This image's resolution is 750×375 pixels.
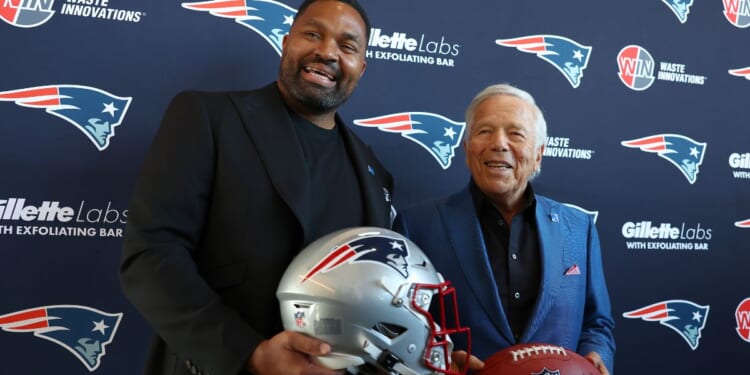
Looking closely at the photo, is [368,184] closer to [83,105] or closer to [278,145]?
[278,145]

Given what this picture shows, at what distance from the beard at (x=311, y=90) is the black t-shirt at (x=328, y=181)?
64 mm

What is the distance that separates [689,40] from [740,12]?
0.97 feet

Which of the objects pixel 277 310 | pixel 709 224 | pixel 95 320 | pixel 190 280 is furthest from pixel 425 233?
pixel 709 224

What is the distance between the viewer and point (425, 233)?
1.81 m

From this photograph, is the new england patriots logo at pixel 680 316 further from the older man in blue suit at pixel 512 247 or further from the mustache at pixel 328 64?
the mustache at pixel 328 64

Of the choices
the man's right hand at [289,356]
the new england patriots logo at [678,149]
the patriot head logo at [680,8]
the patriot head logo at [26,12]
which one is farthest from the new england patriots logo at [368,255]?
the patriot head logo at [680,8]

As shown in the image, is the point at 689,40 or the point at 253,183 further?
the point at 689,40

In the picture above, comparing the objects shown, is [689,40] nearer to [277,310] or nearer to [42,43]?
[277,310]

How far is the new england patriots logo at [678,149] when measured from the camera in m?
2.53

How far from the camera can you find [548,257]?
1734 millimetres

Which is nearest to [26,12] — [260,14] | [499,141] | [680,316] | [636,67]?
[260,14]

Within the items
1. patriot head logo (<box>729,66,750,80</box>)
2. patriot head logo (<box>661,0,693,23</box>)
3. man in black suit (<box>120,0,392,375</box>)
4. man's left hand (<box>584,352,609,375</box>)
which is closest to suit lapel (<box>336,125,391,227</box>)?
man in black suit (<box>120,0,392,375</box>)

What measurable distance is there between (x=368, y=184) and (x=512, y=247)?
0.44 metres

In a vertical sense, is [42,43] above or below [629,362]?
above
